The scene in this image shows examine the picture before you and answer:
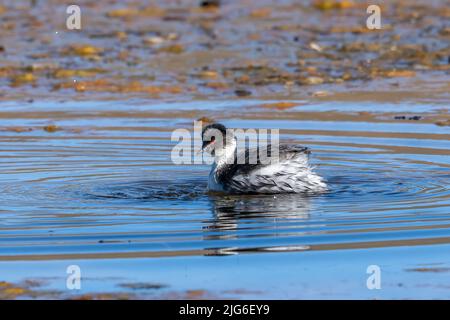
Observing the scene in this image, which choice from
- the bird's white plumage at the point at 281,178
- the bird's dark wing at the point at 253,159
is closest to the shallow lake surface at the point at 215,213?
the bird's white plumage at the point at 281,178

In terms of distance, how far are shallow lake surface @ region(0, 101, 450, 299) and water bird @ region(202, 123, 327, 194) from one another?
140 mm

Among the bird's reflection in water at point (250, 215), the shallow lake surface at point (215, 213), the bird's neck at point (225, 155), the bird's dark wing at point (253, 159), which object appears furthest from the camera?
the bird's neck at point (225, 155)

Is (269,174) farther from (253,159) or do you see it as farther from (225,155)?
(225,155)

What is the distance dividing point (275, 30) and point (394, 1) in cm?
421

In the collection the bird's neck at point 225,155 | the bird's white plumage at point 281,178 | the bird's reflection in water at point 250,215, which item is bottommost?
the bird's reflection in water at point 250,215

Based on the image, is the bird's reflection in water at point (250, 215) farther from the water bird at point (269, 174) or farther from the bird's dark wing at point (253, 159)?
the bird's dark wing at point (253, 159)

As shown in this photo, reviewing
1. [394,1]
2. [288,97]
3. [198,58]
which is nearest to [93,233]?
[288,97]

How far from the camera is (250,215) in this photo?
30.8 feet

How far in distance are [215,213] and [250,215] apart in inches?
12.6

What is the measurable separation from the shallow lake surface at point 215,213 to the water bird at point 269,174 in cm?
14

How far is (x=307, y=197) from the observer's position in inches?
396

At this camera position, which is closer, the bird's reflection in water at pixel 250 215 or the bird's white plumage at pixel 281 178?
the bird's reflection in water at pixel 250 215

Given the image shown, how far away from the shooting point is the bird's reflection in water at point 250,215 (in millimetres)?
8523

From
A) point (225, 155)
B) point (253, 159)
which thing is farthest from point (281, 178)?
point (225, 155)
